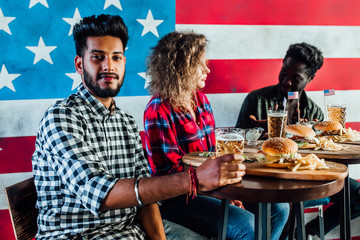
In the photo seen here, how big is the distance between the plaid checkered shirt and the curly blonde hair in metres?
0.59

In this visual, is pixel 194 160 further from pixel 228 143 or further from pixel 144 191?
pixel 144 191

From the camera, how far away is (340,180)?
1.10 meters

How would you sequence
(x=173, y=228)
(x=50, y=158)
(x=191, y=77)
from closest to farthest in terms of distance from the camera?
(x=50, y=158), (x=173, y=228), (x=191, y=77)

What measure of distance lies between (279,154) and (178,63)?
0.97 m

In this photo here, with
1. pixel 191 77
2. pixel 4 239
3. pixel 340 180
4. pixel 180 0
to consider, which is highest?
pixel 180 0

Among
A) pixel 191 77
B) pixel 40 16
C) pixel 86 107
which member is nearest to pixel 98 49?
pixel 86 107

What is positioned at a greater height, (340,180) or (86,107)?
(86,107)

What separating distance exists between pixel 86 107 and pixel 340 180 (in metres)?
1.08

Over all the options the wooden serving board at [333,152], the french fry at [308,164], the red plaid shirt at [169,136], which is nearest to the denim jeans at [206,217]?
the red plaid shirt at [169,136]

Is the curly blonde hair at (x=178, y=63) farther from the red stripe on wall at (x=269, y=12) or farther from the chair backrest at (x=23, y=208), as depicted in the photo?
the chair backrest at (x=23, y=208)

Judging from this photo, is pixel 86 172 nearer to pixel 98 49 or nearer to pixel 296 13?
Result: pixel 98 49

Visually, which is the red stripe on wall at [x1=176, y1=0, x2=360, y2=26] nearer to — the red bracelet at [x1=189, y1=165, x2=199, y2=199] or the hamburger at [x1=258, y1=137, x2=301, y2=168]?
the hamburger at [x1=258, y1=137, x2=301, y2=168]

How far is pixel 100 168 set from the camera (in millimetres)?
1122

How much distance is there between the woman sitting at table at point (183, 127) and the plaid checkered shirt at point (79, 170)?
29 cm
